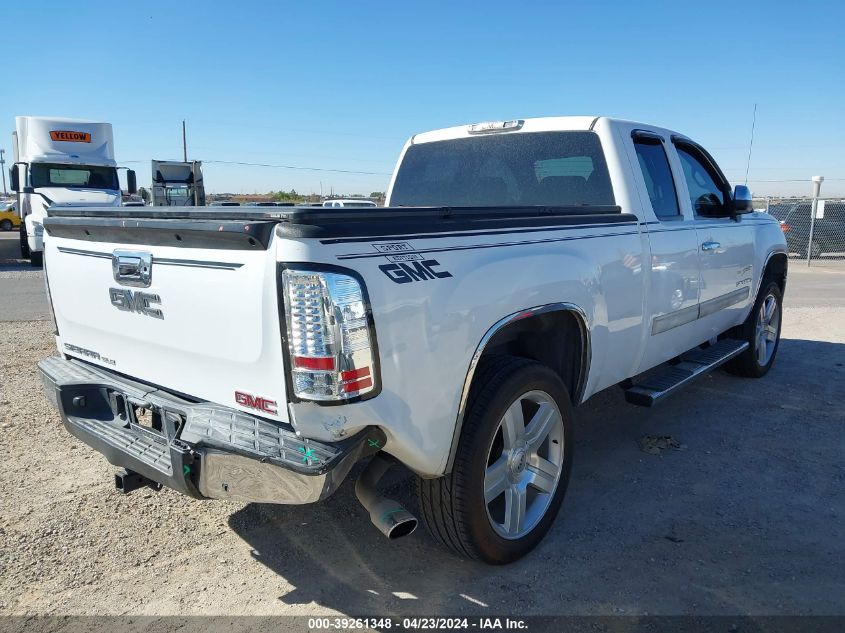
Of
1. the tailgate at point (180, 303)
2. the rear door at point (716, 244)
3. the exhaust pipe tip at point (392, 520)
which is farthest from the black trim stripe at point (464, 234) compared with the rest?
the rear door at point (716, 244)

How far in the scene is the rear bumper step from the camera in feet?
7.19

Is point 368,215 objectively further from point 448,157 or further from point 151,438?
point 448,157

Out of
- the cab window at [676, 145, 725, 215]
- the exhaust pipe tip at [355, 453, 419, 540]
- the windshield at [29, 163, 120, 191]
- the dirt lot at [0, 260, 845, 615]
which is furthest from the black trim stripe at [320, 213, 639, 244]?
the windshield at [29, 163, 120, 191]

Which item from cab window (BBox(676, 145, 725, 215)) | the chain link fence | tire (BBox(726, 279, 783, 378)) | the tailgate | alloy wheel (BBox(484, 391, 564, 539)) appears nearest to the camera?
the tailgate

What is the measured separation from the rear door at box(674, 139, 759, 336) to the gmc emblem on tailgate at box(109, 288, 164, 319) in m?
3.49

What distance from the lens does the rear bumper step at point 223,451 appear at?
2191 millimetres

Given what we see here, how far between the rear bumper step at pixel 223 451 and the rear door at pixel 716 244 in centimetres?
323

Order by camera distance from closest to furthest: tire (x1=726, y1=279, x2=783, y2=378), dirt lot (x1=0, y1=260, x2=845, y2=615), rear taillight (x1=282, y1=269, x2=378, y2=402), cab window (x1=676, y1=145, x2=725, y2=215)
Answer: rear taillight (x1=282, y1=269, x2=378, y2=402)
dirt lot (x1=0, y1=260, x2=845, y2=615)
cab window (x1=676, y1=145, x2=725, y2=215)
tire (x1=726, y1=279, x2=783, y2=378)

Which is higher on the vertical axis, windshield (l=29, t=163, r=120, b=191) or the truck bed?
windshield (l=29, t=163, r=120, b=191)

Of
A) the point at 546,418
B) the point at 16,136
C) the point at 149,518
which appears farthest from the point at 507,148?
the point at 16,136

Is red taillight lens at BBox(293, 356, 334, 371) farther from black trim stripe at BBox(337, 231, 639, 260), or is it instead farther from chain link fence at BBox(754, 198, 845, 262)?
chain link fence at BBox(754, 198, 845, 262)

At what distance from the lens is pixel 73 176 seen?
16750 millimetres

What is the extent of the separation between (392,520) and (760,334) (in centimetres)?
483

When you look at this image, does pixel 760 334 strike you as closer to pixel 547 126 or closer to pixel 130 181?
pixel 547 126
